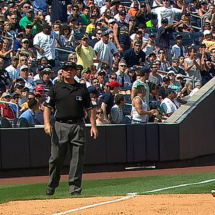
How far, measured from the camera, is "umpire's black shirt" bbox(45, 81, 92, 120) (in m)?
10.2

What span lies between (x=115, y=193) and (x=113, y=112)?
19.1 ft

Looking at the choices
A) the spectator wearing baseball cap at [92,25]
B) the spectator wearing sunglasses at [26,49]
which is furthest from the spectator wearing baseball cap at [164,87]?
the spectator wearing baseball cap at [92,25]

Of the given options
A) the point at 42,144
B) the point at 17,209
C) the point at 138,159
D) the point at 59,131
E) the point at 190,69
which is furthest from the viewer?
the point at 190,69

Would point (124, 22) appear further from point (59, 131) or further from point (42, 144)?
point (59, 131)

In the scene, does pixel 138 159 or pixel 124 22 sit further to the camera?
pixel 124 22

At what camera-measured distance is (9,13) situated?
67.6 feet

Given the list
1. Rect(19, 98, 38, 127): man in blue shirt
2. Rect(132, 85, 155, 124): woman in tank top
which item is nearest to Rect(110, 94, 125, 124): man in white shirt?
Rect(132, 85, 155, 124): woman in tank top

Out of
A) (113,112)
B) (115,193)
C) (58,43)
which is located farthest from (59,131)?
(58,43)

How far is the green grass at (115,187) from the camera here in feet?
36.0

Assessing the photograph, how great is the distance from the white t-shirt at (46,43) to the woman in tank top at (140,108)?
3.39 m

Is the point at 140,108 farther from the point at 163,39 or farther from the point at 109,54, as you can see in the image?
the point at 163,39

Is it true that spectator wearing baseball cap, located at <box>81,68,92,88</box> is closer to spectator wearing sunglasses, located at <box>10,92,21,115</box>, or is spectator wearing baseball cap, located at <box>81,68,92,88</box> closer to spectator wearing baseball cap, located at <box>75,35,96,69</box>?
spectator wearing baseball cap, located at <box>75,35,96,69</box>

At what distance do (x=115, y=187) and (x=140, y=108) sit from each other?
406cm

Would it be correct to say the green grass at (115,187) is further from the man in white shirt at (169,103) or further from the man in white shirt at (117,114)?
the man in white shirt at (169,103)
